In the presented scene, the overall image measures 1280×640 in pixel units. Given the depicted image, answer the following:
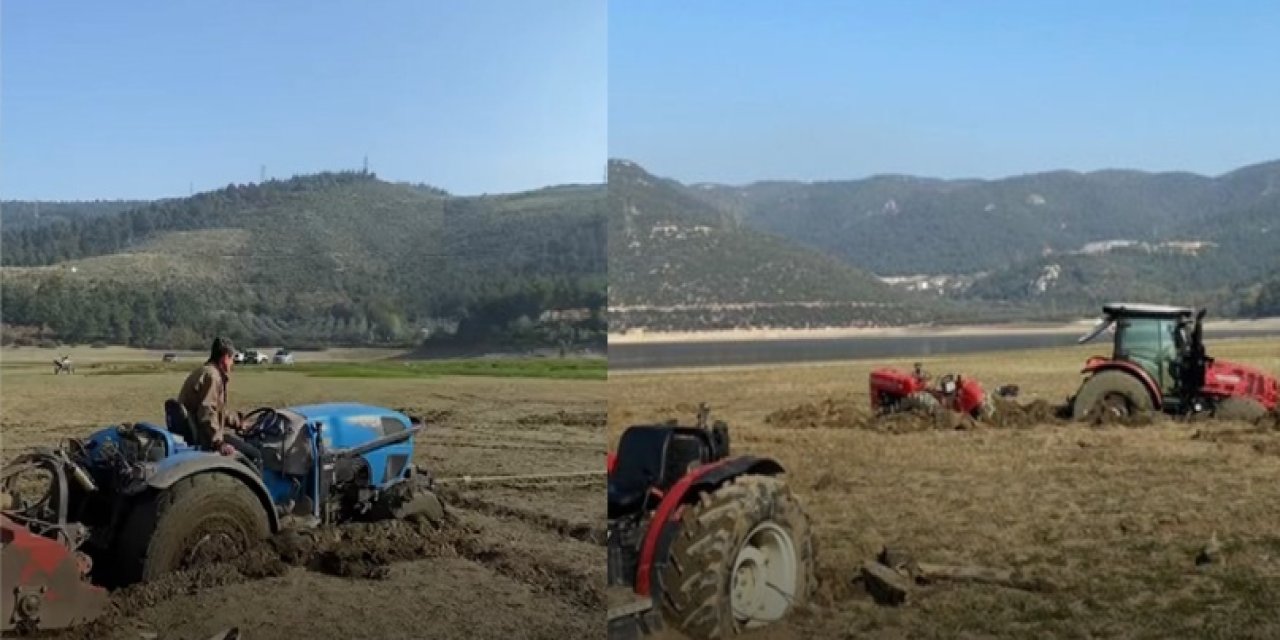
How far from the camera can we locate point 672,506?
5.77 m

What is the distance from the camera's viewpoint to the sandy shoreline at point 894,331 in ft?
352

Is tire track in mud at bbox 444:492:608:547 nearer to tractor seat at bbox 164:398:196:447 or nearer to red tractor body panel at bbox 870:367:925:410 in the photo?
tractor seat at bbox 164:398:196:447

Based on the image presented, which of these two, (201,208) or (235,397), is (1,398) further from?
(235,397)

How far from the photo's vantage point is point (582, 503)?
641cm

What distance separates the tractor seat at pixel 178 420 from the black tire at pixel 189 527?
0.96 ft

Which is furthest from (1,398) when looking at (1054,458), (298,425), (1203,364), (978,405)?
(1203,364)

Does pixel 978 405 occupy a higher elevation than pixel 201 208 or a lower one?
lower

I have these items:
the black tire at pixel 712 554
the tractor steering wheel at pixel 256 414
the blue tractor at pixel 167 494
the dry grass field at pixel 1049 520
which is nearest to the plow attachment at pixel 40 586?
the blue tractor at pixel 167 494

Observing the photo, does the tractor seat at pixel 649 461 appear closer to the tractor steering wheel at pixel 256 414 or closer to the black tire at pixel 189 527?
the black tire at pixel 189 527

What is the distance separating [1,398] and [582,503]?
265cm

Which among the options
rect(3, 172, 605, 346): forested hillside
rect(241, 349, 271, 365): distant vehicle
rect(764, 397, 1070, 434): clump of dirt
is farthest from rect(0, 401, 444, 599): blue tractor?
rect(764, 397, 1070, 434): clump of dirt

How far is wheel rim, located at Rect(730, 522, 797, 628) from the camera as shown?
6188 mm

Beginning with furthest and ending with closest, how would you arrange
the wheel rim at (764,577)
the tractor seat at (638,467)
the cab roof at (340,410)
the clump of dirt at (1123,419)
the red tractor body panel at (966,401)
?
1. the red tractor body panel at (966,401)
2. the clump of dirt at (1123,419)
3. the cab roof at (340,410)
4. the wheel rim at (764,577)
5. the tractor seat at (638,467)

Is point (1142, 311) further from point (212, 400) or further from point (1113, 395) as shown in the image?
point (212, 400)
